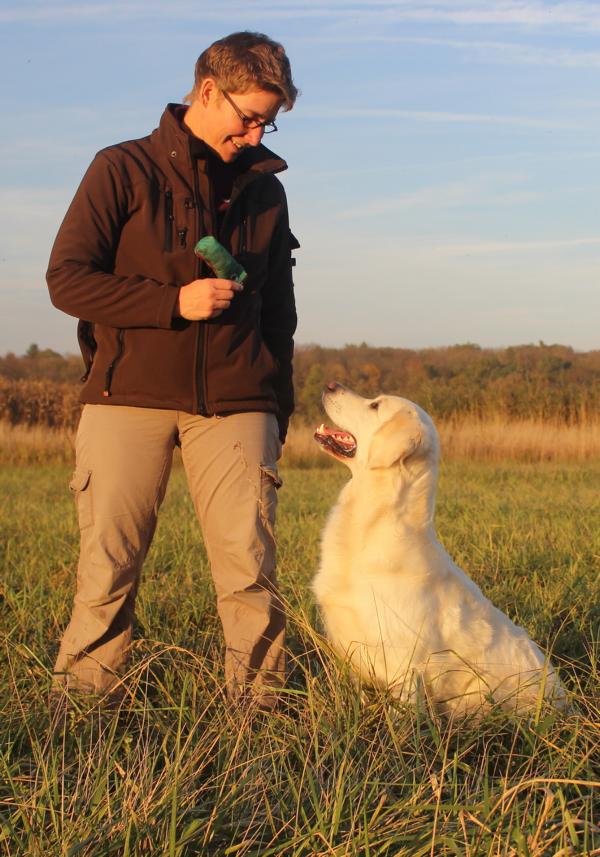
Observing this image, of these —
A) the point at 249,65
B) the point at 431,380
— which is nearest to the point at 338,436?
the point at 249,65

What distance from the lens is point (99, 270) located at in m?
3.32

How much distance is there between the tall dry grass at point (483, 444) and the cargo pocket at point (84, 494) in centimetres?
1206

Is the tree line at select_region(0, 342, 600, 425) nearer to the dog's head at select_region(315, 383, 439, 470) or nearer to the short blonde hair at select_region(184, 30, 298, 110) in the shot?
the dog's head at select_region(315, 383, 439, 470)

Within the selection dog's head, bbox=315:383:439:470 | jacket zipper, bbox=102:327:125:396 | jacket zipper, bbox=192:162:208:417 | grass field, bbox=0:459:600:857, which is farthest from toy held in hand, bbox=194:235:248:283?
grass field, bbox=0:459:600:857

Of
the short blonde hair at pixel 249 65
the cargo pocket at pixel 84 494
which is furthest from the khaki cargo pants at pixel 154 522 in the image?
the short blonde hair at pixel 249 65

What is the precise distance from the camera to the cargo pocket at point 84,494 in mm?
3369

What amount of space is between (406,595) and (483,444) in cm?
1242

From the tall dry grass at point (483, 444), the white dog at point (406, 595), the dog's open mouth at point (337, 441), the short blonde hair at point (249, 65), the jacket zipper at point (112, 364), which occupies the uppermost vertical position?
the short blonde hair at point (249, 65)

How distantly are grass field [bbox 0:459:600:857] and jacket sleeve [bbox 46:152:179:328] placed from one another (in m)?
1.19

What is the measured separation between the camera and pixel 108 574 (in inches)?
131

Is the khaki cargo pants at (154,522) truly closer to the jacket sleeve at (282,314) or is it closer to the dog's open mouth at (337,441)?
the jacket sleeve at (282,314)

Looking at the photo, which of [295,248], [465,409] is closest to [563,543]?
[295,248]

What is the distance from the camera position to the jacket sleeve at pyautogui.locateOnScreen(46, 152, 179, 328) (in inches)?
126

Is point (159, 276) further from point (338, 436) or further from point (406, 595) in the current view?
point (406, 595)
